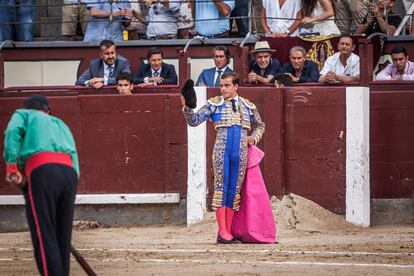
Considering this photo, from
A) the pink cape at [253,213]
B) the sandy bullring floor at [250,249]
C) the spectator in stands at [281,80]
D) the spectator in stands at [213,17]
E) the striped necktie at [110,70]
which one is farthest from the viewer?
the spectator in stands at [213,17]

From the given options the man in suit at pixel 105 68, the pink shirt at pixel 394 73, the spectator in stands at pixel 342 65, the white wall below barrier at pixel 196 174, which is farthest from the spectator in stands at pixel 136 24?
the pink shirt at pixel 394 73

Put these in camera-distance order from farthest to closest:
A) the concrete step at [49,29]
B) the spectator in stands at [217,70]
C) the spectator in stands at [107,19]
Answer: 1. the concrete step at [49,29]
2. the spectator in stands at [107,19]
3. the spectator in stands at [217,70]

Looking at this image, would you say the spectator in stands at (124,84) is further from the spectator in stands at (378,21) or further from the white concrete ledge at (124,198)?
the spectator in stands at (378,21)

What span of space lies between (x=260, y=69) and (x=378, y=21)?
1.58 m

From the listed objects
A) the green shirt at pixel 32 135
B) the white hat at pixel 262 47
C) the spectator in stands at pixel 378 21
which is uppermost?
the spectator in stands at pixel 378 21

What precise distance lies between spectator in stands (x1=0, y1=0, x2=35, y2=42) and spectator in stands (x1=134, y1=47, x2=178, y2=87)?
1961 mm

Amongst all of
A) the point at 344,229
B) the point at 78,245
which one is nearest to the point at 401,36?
the point at 344,229

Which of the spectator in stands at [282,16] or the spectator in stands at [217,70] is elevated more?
the spectator in stands at [282,16]

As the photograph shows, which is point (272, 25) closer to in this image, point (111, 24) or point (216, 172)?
point (111, 24)

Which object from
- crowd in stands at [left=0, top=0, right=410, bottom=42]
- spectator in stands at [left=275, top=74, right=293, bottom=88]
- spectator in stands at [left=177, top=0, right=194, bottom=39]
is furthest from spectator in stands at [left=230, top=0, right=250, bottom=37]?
spectator in stands at [left=275, top=74, right=293, bottom=88]

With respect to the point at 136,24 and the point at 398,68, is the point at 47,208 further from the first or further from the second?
the point at 136,24

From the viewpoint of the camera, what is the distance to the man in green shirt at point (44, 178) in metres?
7.38

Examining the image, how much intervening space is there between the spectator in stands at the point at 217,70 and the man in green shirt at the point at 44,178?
475 centimetres

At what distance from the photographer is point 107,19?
45.5 feet
